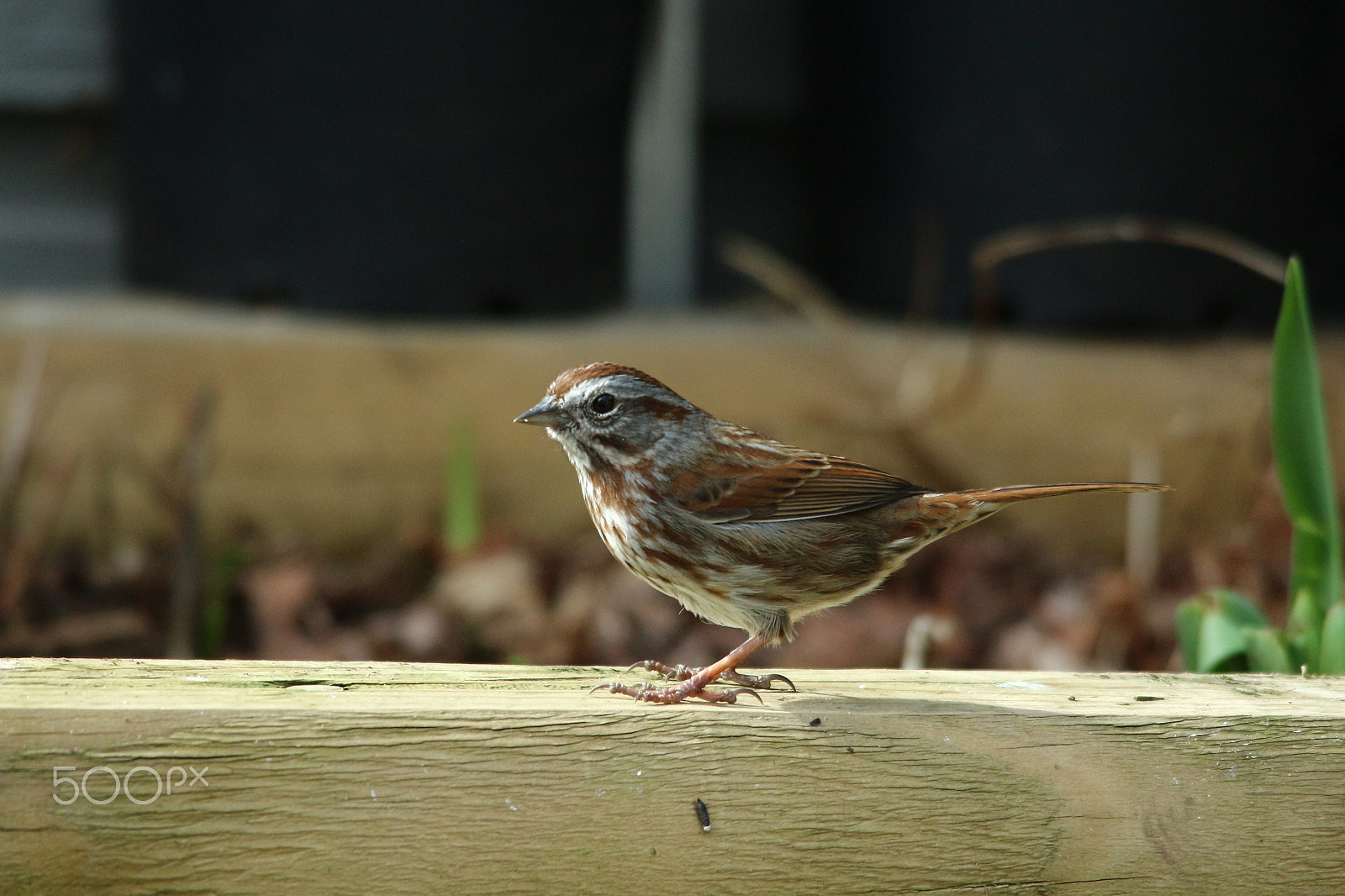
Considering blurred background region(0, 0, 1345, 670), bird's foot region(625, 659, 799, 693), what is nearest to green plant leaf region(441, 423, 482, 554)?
blurred background region(0, 0, 1345, 670)

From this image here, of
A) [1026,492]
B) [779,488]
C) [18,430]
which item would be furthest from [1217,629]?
[18,430]

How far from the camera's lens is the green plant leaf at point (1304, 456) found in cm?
226

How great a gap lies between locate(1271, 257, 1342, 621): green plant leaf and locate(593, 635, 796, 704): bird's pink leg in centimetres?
95

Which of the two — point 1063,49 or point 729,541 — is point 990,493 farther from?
point 1063,49

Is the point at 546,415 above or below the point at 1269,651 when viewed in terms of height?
above

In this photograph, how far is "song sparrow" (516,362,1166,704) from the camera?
2.33 m

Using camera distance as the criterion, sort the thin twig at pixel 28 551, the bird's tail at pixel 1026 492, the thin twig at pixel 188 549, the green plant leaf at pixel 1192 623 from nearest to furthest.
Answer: the bird's tail at pixel 1026 492
the green plant leaf at pixel 1192 623
the thin twig at pixel 188 549
the thin twig at pixel 28 551

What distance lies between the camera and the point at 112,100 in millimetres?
4852

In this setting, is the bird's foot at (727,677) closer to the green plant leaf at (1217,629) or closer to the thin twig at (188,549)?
the green plant leaf at (1217,629)

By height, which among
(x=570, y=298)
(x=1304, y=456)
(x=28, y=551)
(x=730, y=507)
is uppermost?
(x=570, y=298)

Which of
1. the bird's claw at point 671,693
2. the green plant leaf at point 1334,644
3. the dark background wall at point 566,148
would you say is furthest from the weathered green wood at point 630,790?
the dark background wall at point 566,148

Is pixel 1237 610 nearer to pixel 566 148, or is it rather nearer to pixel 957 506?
pixel 957 506

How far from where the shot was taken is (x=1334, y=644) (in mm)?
2273

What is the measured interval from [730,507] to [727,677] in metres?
0.33
